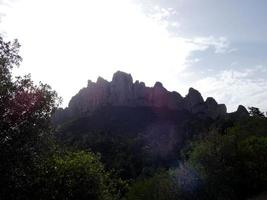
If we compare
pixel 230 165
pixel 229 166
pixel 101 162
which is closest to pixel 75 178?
pixel 101 162

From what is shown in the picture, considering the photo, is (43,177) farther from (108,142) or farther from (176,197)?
(108,142)

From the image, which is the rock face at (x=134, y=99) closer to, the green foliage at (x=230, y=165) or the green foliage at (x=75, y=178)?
the green foliage at (x=230, y=165)

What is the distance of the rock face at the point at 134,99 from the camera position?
155 m

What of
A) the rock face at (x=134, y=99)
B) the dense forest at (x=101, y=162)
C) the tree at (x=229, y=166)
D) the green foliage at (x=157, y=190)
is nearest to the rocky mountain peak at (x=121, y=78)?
the rock face at (x=134, y=99)

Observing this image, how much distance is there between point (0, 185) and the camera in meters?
16.5

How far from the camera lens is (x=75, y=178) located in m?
26.3

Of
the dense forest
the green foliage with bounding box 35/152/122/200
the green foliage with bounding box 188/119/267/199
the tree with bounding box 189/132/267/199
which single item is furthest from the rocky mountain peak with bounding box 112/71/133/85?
the green foliage with bounding box 35/152/122/200

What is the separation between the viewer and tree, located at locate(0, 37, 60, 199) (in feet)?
53.5

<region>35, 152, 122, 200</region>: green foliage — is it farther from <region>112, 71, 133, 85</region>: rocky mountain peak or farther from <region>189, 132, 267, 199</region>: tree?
<region>112, 71, 133, 85</region>: rocky mountain peak

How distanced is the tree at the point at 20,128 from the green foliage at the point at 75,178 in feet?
15.8

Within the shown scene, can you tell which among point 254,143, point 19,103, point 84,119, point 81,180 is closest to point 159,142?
point 84,119

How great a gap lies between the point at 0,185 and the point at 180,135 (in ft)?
307

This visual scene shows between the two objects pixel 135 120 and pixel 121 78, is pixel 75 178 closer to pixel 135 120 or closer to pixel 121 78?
pixel 135 120

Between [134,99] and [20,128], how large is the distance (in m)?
144
